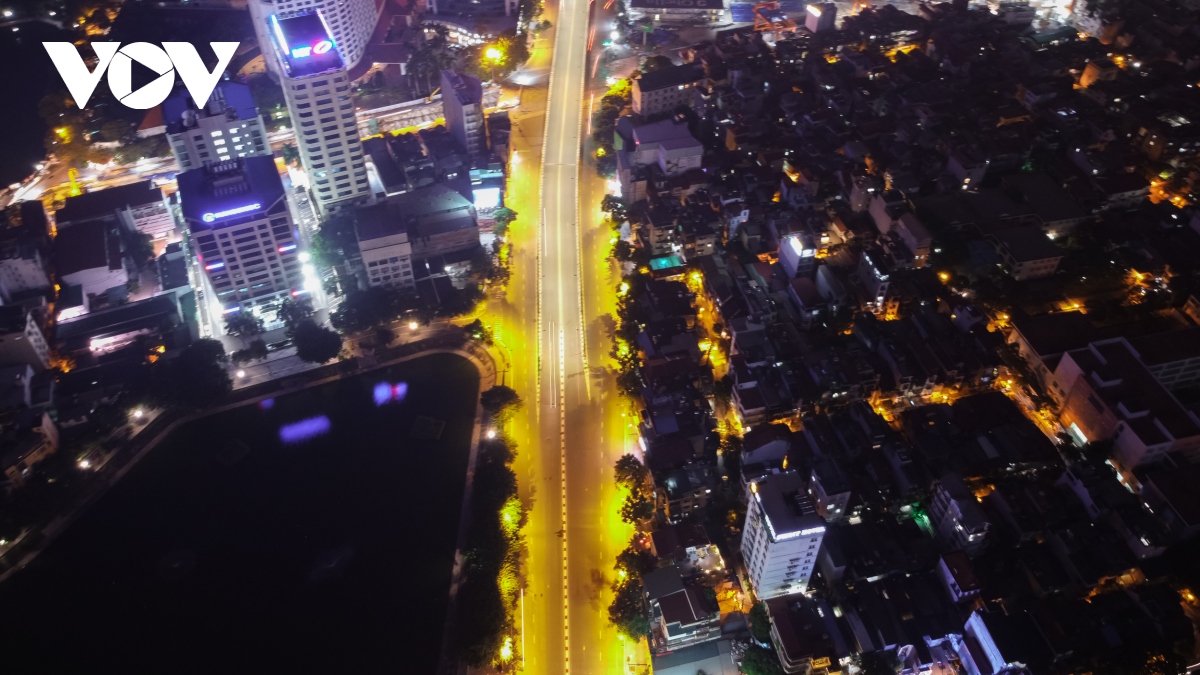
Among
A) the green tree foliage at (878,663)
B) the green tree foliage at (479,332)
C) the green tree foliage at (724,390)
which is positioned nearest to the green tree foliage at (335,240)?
the green tree foliage at (479,332)

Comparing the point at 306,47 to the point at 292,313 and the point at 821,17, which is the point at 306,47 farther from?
the point at 821,17

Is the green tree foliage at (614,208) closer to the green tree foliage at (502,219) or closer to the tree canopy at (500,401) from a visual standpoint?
the green tree foliage at (502,219)

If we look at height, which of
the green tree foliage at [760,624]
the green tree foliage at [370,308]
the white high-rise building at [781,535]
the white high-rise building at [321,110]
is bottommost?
the green tree foliage at [760,624]

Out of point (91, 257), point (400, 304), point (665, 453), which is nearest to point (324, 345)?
point (400, 304)

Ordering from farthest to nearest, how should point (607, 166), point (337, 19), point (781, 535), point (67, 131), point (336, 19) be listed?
1. point (337, 19)
2. point (336, 19)
3. point (67, 131)
4. point (607, 166)
5. point (781, 535)

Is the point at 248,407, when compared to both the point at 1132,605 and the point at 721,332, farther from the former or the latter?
the point at 1132,605

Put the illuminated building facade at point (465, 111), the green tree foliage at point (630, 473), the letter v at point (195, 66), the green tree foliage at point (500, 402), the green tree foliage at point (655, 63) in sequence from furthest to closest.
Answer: the green tree foliage at point (655, 63), the illuminated building facade at point (465, 111), the letter v at point (195, 66), the green tree foliage at point (500, 402), the green tree foliage at point (630, 473)

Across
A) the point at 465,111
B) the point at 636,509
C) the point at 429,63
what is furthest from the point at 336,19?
the point at 636,509

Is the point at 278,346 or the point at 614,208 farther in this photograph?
the point at 614,208
